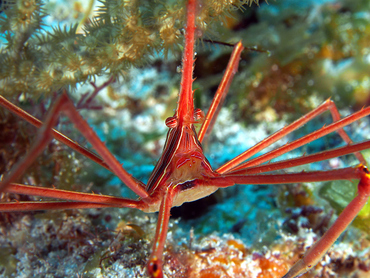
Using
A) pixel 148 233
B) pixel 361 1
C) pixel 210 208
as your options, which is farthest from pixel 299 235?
pixel 361 1

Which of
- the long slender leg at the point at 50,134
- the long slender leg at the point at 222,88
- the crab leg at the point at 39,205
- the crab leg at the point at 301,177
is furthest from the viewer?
the long slender leg at the point at 222,88

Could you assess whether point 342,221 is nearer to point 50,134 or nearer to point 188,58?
point 188,58

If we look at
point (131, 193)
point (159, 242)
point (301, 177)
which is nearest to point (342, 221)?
point (301, 177)

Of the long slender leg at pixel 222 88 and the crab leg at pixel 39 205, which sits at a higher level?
the long slender leg at pixel 222 88

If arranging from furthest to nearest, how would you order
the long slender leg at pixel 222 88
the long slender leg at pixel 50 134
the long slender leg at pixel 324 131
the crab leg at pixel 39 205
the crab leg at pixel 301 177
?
1. the long slender leg at pixel 222 88
2. the long slender leg at pixel 324 131
3. the crab leg at pixel 39 205
4. the crab leg at pixel 301 177
5. the long slender leg at pixel 50 134

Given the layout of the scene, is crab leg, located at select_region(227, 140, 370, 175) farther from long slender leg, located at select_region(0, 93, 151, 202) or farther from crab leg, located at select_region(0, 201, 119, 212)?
crab leg, located at select_region(0, 201, 119, 212)

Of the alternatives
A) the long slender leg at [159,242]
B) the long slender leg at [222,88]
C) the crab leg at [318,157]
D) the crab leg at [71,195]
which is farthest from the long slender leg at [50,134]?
the long slender leg at [222,88]

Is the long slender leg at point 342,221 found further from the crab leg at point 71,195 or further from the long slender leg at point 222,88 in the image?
the long slender leg at point 222,88

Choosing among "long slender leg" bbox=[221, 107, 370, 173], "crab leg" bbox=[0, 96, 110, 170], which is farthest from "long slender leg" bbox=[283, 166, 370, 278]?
"crab leg" bbox=[0, 96, 110, 170]

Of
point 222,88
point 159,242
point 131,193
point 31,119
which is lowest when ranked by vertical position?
point 159,242
